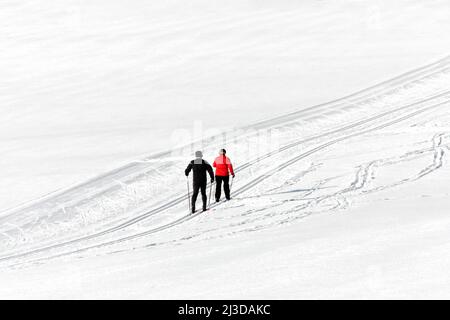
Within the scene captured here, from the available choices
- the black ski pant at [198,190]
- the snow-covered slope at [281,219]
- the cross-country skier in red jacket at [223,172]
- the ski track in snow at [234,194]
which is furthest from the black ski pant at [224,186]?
the black ski pant at [198,190]

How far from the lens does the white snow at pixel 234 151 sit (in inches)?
378

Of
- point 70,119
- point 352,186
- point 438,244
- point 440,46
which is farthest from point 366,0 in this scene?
point 438,244

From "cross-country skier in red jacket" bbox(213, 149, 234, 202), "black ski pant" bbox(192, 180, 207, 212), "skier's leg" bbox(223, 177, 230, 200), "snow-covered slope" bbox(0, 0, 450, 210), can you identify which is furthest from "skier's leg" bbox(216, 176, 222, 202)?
"snow-covered slope" bbox(0, 0, 450, 210)

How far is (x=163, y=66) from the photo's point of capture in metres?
29.4

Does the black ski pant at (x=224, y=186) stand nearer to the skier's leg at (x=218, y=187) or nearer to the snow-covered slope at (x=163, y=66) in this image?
the skier's leg at (x=218, y=187)

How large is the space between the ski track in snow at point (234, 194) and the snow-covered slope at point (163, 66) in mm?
911

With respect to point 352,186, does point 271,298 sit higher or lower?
lower

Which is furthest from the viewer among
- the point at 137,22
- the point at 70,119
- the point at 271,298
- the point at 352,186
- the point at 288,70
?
the point at 137,22

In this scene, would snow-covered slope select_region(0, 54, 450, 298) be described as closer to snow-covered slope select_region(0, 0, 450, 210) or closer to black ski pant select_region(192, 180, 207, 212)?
black ski pant select_region(192, 180, 207, 212)

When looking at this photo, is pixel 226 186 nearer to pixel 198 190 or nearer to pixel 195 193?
pixel 198 190

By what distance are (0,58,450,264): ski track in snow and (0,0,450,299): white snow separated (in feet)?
0.19
